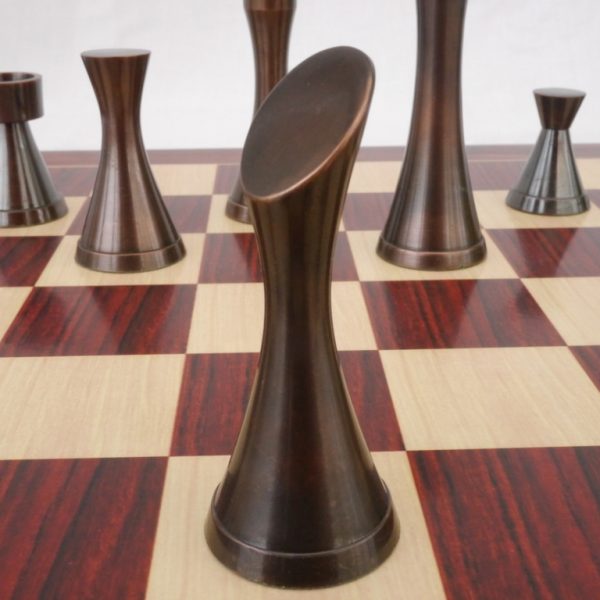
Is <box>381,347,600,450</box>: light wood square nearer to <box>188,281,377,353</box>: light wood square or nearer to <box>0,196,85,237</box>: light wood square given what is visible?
<box>188,281,377,353</box>: light wood square

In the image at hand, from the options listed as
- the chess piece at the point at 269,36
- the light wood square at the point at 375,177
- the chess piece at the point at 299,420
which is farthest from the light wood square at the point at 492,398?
the light wood square at the point at 375,177

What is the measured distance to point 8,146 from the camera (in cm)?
143

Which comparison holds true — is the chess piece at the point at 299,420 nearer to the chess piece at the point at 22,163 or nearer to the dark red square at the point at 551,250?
the dark red square at the point at 551,250

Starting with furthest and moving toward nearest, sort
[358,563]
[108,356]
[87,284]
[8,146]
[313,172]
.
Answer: [8,146]
[87,284]
[108,356]
[358,563]
[313,172]

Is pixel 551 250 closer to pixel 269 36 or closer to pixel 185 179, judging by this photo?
pixel 269 36

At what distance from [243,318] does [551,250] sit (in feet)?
1.70

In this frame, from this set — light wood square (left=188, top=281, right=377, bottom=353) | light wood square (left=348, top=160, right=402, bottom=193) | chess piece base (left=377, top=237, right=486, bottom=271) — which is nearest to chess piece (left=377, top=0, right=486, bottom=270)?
chess piece base (left=377, top=237, right=486, bottom=271)

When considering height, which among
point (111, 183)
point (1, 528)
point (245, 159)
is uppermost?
point (245, 159)

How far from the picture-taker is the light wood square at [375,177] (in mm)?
1673

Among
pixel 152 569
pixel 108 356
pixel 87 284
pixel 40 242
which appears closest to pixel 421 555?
pixel 152 569

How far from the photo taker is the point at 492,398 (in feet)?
3.21

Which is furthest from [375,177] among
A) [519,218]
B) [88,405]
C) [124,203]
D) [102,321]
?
[88,405]

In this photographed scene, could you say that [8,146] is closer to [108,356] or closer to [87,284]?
[87,284]

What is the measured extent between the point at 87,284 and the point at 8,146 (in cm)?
31
